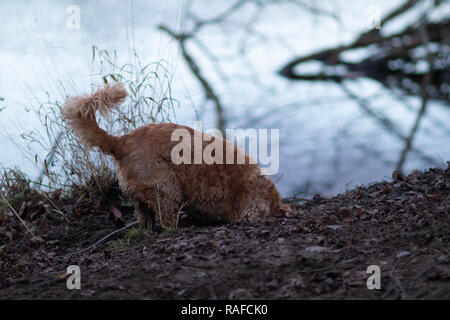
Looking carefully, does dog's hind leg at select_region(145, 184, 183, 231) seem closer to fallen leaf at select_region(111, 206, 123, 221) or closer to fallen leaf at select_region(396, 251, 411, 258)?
fallen leaf at select_region(111, 206, 123, 221)

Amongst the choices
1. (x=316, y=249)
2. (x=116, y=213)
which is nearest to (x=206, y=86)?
(x=116, y=213)

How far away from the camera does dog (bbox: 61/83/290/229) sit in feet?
11.1

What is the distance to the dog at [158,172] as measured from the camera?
11.1 feet

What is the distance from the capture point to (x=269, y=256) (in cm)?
264

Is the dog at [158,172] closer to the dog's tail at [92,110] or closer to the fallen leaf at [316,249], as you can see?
the dog's tail at [92,110]

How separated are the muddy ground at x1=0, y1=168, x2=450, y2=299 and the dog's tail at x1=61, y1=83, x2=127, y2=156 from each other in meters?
0.81

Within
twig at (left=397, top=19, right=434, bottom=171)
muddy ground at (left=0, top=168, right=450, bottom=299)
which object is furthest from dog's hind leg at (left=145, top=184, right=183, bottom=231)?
twig at (left=397, top=19, right=434, bottom=171)

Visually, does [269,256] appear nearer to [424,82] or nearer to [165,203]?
[165,203]

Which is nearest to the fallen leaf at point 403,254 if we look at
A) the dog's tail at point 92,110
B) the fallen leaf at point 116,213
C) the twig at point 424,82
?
the dog's tail at point 92,110

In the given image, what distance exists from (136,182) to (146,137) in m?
0.37

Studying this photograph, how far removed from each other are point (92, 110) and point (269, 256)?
1741 mm

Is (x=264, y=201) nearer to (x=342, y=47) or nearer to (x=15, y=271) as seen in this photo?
(x=15, y=271)

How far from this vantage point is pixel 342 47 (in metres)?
6.59
